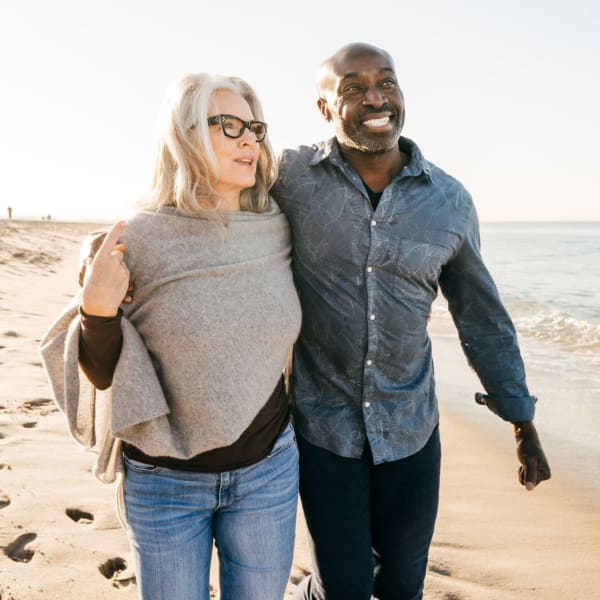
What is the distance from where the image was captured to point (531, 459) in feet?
8.92

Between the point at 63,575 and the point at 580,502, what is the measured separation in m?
3.29

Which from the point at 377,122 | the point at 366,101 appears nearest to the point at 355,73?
the point at 366,101

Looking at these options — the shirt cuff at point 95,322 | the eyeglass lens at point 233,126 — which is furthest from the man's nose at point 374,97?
the shirt cuff at point 95,322

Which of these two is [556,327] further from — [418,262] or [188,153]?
[188,153]

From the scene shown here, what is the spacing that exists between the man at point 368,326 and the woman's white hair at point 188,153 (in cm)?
47

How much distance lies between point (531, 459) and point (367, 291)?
111 cm

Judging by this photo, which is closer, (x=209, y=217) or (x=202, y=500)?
(x=202, y=500)

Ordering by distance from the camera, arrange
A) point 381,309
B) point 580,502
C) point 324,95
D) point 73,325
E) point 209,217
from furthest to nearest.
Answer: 1. point 580,502
2. point 324,95
3. point 381,309
4. point 209,217
5. point 73,325

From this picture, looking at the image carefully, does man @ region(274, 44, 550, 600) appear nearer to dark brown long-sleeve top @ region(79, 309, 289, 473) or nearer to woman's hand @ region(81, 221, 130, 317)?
dark brown long-sleeve top @ region(79, 309, 289, 473)

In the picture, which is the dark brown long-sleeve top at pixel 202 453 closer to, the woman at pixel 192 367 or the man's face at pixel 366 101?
the woman at pixel 192 367

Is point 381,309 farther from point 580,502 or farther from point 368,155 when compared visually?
point 580,502

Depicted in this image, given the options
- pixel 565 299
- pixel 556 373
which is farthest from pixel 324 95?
pixel 565 299

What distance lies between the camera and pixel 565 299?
Answer: 14.5 meters

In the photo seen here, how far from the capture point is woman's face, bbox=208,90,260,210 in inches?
88.0
